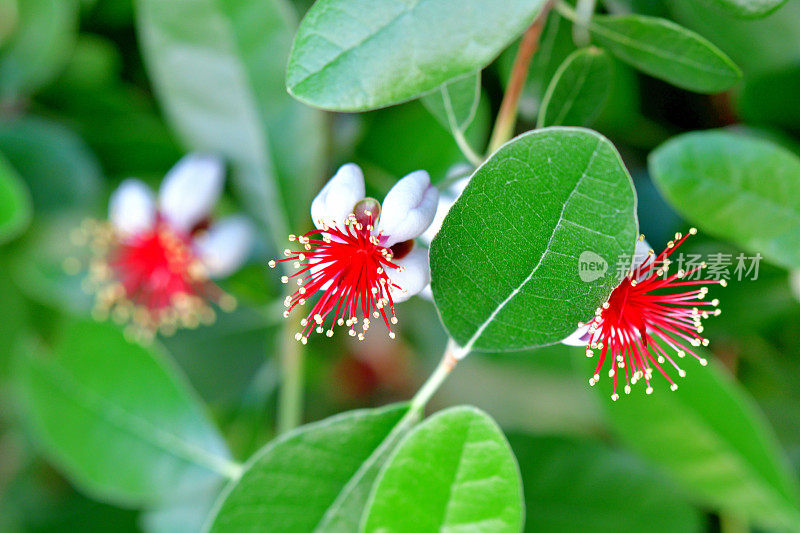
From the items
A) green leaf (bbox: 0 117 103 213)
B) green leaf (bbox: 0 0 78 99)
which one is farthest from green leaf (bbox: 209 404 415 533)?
green leaf (bbox: 0 0 78 99)

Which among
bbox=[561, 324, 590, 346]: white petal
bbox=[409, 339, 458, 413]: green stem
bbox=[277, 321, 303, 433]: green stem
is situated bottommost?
bbox=[277, 321, 303, 433]: green stem

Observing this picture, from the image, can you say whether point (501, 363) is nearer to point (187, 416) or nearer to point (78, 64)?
point (187, 416)

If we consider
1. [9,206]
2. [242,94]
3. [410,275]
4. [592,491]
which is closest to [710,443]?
[592,491]

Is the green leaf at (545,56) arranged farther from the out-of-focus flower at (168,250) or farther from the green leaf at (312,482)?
the out-of-focus flower at (168,250)

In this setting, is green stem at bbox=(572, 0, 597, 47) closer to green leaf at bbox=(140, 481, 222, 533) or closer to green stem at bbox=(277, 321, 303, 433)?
green stem at bbox=(277, 321, 303, 433)

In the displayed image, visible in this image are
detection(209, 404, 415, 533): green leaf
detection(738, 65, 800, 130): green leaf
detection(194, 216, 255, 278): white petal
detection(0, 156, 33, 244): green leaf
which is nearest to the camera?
detection(209, 404, 415, 533): green leaf

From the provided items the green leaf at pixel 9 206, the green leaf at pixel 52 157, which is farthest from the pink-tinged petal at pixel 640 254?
the green leaf at pixel 52 157
